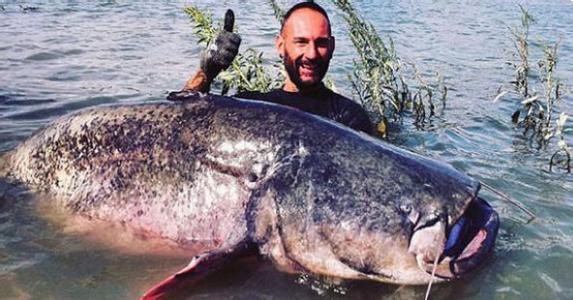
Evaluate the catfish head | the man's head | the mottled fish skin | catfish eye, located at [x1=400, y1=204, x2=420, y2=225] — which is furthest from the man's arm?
catfish eye, located at [x1=400, y1=204, x2=420, y2=225]

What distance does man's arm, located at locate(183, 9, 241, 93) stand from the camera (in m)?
3.62

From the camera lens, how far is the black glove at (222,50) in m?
3.62

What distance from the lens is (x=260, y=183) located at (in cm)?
278

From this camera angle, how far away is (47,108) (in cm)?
618

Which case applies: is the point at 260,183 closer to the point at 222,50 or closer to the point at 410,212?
the point at 410,212

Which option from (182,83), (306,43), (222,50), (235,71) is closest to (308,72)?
(306,43)

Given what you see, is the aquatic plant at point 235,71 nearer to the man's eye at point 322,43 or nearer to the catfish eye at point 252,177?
the man's eye at point 322,43

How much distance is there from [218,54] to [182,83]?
13.6 ft

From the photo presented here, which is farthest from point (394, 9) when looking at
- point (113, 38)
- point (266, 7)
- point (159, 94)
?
point (159, 94)

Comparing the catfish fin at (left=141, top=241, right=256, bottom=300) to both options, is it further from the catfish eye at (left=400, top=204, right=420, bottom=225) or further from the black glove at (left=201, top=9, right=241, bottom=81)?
the black glove at (left=201, top=9, right=241, bottom=81)

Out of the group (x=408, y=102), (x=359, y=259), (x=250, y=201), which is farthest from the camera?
(x=408, y=102)

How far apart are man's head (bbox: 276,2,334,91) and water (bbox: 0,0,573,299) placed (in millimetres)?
1568

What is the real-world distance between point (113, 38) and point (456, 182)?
9.13 meters

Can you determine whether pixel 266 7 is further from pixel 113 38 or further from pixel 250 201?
pixel 250 201
